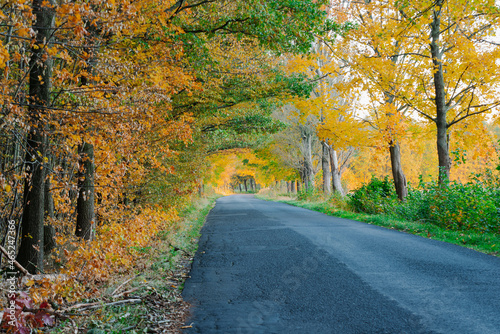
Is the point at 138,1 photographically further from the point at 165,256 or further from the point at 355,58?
the point at 355,58

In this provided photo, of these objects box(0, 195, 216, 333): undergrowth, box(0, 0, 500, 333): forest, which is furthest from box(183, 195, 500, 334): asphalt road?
box(0, 0, 500, 333): forest

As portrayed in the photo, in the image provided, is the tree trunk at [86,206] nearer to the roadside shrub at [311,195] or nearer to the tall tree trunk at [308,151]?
the roadside shrub at [311,195]

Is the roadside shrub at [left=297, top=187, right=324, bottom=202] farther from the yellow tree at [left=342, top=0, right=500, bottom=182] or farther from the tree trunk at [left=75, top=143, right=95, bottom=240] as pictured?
the tree trunk at [left=75, top=143, right=95, bottom=240]

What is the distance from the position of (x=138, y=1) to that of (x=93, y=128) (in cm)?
238

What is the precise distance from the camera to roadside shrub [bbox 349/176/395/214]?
15.0 metres

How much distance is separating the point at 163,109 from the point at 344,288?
5950 millimetres

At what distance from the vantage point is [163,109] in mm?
8547

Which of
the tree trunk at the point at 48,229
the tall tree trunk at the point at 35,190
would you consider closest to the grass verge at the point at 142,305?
the tall tree trunk at the point at 35,190

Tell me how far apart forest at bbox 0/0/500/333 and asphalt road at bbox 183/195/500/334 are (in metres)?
1.55

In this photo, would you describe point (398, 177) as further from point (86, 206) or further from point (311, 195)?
point (86, 206)

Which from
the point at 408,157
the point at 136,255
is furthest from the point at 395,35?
the point at 408,157

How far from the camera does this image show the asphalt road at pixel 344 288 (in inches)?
146

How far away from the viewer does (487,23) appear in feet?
40.4

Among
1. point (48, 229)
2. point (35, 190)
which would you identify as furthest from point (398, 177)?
point (35, 190)
